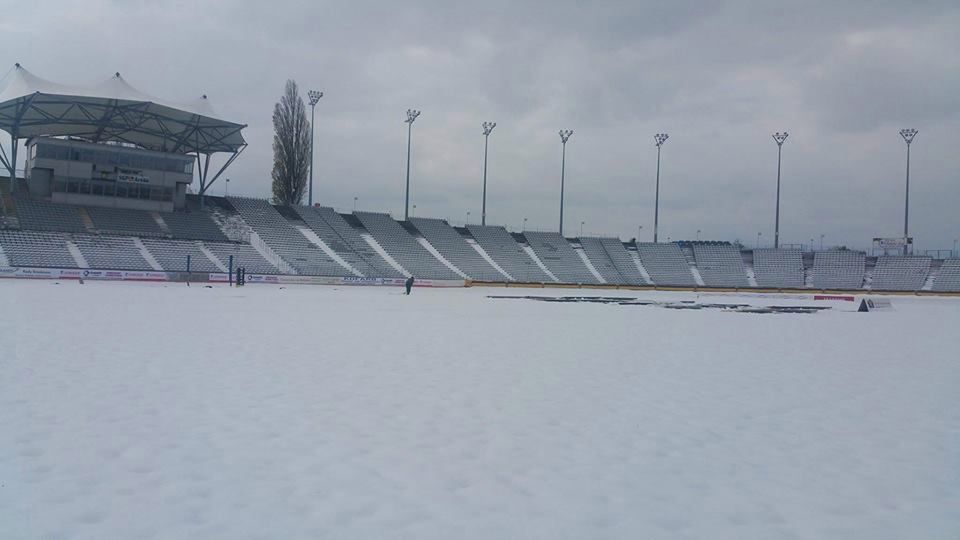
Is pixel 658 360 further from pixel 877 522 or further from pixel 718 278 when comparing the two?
pixel 718 278

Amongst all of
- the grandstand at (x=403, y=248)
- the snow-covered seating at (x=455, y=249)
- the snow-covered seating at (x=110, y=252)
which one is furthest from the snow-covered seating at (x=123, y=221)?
the snow-covered seating at (x=455, y=249)

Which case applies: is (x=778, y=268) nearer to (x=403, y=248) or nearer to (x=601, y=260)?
(x=601, y=260)

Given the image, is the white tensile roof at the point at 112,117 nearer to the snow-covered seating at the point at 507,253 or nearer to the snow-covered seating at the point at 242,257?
the snow-covered seating at the point at 242,257

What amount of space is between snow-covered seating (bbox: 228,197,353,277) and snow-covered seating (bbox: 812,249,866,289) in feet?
153

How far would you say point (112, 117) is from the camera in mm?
51406

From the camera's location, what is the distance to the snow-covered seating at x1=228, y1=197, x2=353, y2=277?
55.7 metres

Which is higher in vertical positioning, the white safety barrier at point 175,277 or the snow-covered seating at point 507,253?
the snow-covered seating at point 507,253

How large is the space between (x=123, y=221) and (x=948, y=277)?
7370 cm

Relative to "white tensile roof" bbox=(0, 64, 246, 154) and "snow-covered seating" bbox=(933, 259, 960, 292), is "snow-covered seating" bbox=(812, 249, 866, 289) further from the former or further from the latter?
"white tensile roof" bbox=(0, 64, 246, 154)

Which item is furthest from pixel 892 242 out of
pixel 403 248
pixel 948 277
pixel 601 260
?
pixel 403 248

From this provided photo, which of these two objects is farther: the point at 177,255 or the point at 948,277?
the point at 948,277

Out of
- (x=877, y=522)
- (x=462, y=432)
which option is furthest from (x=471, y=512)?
(x=877, y=522)

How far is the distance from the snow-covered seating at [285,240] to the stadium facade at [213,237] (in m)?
0.16

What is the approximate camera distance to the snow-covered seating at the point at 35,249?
4371cm
